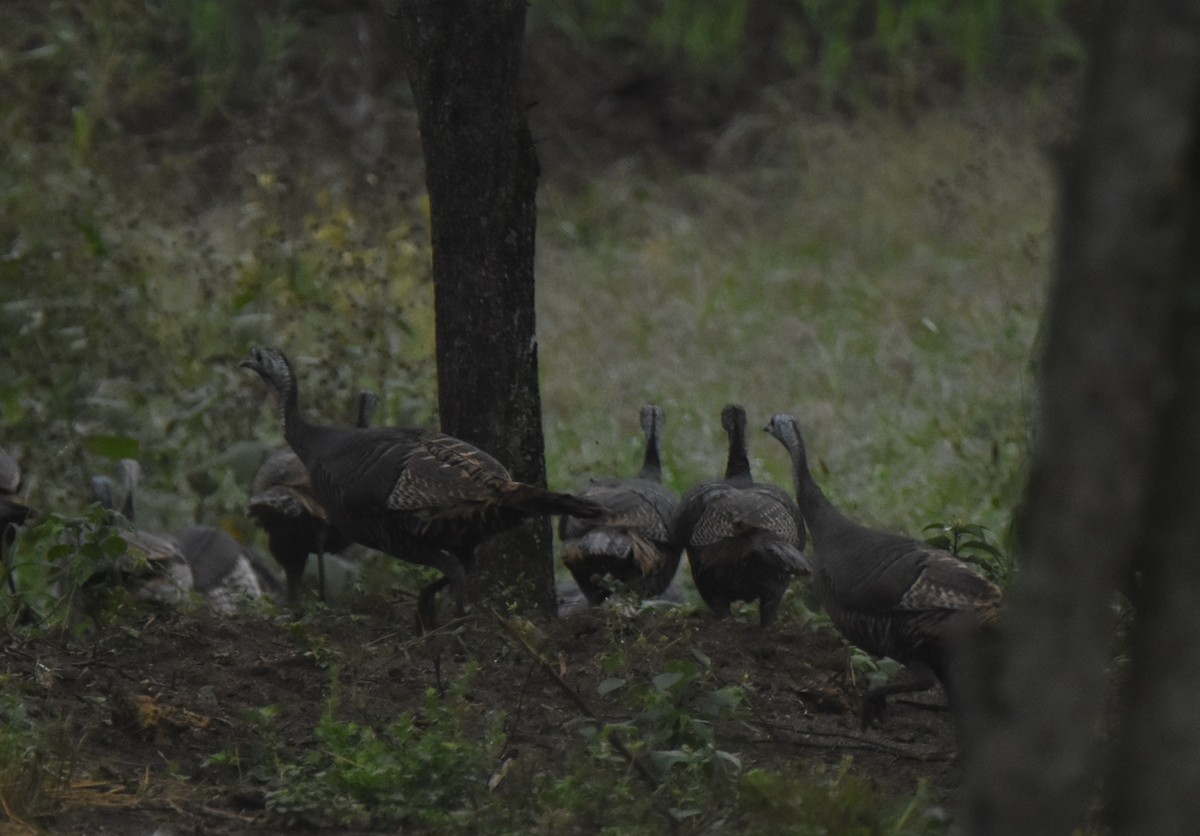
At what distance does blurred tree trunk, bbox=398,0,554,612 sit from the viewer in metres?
5.84

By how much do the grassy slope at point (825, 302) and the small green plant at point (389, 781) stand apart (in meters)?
3.07

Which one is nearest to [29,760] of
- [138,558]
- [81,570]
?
[81,570]

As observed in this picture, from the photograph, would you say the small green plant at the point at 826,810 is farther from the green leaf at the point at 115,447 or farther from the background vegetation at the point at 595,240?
the green leaf at the point at 115,447

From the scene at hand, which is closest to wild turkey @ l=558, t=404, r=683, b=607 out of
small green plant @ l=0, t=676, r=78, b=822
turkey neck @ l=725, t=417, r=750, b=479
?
turkey neck @ l=725, t=417, r=750, b=479

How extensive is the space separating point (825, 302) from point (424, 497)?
7.80 meters

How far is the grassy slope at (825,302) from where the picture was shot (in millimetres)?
10016

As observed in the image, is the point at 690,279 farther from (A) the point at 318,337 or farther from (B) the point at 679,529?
(B) the point at 679,529

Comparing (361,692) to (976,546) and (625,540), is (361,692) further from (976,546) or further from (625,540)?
(976,546)

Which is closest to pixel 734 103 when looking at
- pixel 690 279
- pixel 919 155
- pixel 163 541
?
pixel 919 155

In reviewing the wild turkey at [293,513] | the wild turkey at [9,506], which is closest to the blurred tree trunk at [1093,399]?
the wild turkey at [9,506]

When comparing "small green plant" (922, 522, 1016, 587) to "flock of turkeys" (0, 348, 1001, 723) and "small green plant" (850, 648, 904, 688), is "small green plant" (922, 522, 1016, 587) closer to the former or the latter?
"flock of turkeys" (0, 348, 1001, 723)

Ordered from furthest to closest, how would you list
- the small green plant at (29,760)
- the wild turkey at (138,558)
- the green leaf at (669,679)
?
1. the wild turkey at (138,558)
2. the green leaf at (669,679)
3. the small green plant at (29,760)

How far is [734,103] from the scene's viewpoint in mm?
17625

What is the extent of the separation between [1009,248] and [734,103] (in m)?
5.24
